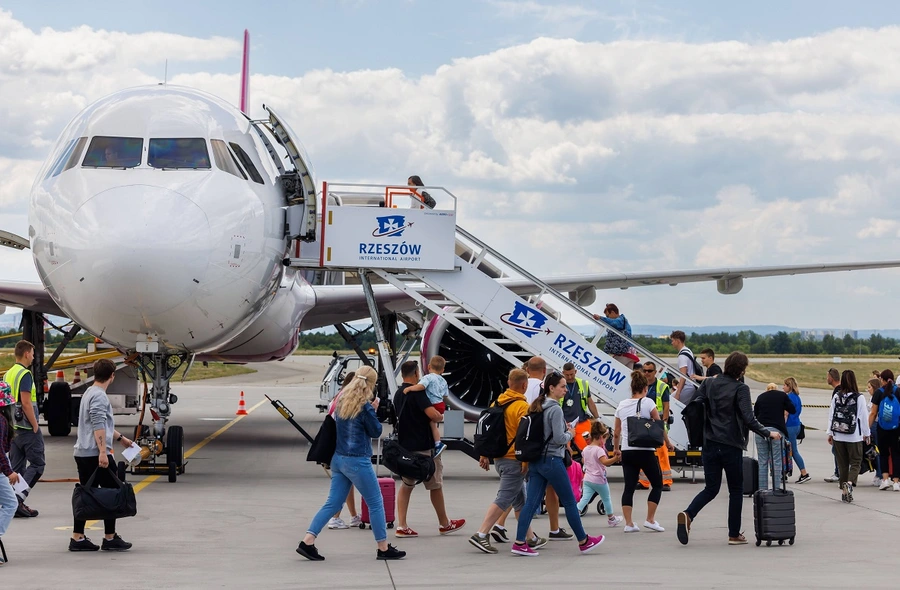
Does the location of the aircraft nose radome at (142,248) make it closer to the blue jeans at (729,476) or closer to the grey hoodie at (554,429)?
the grey hoodie at (554,429)

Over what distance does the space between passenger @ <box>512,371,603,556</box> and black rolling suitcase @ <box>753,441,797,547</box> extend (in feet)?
4.58

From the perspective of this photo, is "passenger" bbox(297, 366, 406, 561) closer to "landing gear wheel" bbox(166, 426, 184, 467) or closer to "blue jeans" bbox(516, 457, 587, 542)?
"blue jeans" bbox(516, 457, 587, 542)

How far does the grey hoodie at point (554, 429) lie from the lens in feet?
29.8

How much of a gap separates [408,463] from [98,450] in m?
2.51

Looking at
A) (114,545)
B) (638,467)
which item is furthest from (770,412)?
(114,545)

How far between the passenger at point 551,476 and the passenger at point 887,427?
6.24 m

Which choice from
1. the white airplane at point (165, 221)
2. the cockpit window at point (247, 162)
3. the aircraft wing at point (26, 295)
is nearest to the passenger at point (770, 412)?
the white airplane at point (165, 221)

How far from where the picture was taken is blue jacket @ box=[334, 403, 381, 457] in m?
8.90

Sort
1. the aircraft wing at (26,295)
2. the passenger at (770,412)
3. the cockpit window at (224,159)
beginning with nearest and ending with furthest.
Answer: the passenger at (770,412) < the cockpit window at (224,159) < the aircraft wing at (26,295)

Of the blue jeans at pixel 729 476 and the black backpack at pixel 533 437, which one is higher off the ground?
the black backpack at pixel 533 437

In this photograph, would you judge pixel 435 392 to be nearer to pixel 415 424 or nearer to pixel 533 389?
pixel 415 424

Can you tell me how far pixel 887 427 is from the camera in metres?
14.1

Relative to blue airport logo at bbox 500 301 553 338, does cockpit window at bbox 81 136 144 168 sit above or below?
above

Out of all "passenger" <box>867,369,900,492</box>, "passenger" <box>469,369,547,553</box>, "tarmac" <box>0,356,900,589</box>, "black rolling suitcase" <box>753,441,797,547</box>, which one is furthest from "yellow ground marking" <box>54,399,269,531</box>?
"passenger" <box>867,369,900,492</box>
